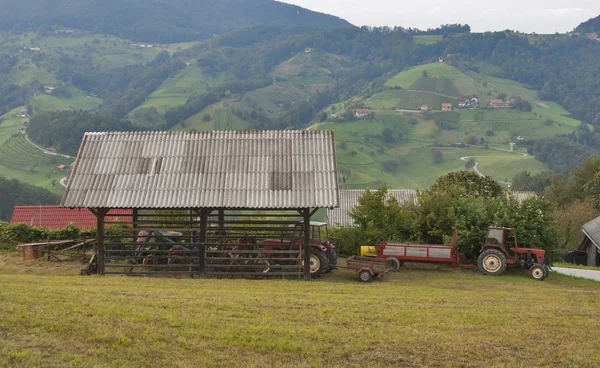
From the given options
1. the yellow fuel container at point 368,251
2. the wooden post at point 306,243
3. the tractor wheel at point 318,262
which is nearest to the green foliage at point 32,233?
the tractor wheel at point 318,262

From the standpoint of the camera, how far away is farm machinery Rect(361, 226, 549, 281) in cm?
2088

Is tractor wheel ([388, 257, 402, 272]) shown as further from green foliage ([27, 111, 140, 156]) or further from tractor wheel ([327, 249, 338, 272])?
green foliage ([27, 111, 140, 156])

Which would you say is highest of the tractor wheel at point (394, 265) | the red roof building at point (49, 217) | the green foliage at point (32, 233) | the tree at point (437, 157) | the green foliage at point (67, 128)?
the green foliage at point (67, 128)

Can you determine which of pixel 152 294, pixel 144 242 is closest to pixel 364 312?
pixel 152 294

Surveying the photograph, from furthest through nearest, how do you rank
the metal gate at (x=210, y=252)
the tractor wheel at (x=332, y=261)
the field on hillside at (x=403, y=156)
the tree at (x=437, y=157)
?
1. the tree at (x=437, y=157)
2. the field on hillside at (x=403, y=156)
3. the tractor wheel at (x=332, y=261)
4. the metal gate at (x=210, y=252)

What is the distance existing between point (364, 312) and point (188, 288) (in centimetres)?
517

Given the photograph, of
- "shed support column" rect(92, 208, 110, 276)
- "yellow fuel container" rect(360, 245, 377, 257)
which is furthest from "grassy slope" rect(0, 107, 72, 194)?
"yellow fuel container" rect(360, 245, 377, 257)

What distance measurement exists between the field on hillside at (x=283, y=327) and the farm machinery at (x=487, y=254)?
5118 millimetres

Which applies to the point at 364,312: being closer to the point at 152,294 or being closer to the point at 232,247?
the point at 152,294

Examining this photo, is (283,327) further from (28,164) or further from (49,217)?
(28,164)

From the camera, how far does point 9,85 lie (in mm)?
199125

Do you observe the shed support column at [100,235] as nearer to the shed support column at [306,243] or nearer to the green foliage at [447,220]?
the shed support column at [306,243]

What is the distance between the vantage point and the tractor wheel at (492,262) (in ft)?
68.2

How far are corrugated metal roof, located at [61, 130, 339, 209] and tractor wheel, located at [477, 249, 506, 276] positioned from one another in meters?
6.69
